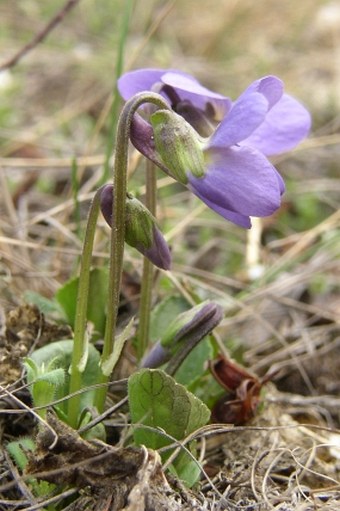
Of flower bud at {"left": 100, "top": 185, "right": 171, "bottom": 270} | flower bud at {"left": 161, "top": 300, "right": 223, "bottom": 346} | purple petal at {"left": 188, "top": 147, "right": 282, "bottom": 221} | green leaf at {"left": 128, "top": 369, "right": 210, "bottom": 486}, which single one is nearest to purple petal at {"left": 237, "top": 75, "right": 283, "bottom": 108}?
purple petal at {"left": 188, "top": 147, "right": 282, "bottom": 221}

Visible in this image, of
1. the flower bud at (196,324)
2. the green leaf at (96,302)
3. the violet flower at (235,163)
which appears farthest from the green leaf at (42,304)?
the violet flower at (235,163)

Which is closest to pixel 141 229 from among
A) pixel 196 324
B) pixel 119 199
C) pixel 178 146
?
pixel 119 199

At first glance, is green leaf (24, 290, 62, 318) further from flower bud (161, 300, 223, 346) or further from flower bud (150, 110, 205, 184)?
flower bud (150, 110, 205, 184)

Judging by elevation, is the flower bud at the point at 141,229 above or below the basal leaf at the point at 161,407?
above

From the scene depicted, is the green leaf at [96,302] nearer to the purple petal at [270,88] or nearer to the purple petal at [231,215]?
the purple petal at [231,215]

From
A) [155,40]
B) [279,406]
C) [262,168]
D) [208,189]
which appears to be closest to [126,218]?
[208,189]
